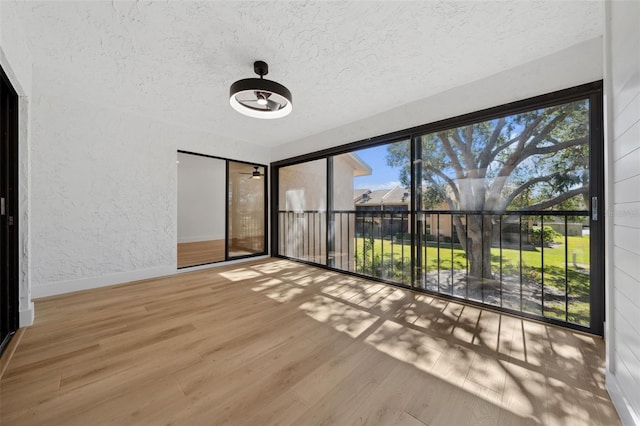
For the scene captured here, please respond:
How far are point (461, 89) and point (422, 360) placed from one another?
2.41 metres

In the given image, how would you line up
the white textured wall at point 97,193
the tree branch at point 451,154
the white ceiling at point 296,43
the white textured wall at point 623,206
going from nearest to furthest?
the white textured wall at point 623,206, the white ceiling at point 296,43, the tree branch at point 451,154, the white textured wall at point 97,193

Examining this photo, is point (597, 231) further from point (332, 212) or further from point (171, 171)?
point (171, 171)

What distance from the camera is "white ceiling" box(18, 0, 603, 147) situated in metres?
1.47

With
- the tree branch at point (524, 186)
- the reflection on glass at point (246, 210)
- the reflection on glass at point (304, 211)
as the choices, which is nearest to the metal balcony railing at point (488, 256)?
the tree branch at point (524, 186)

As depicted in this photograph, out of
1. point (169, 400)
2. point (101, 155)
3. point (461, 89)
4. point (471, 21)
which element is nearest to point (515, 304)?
point (461, 89)

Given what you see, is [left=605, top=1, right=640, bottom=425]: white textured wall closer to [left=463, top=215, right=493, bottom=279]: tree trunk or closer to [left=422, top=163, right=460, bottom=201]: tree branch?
[left=463, top=215, right=493, bottom=279]: tree trunk

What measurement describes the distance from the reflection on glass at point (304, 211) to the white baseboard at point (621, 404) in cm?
287

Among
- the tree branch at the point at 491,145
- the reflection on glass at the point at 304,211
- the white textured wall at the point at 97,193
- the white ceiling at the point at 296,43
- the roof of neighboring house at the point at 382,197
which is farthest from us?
the reflection on glass at the point at 304,211

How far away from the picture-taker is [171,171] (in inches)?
130

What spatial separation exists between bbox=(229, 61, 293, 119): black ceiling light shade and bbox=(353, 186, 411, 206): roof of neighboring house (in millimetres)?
1543

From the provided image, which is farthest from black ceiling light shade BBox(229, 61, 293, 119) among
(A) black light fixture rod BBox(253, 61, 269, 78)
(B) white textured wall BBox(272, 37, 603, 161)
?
(B) white textured wall BBox(272, 37, 603, 161)

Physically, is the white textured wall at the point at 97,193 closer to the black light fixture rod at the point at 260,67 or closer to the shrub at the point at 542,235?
the black light fixture rod at the point at 260,67

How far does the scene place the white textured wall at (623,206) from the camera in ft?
2.99

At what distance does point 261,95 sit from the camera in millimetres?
1936
